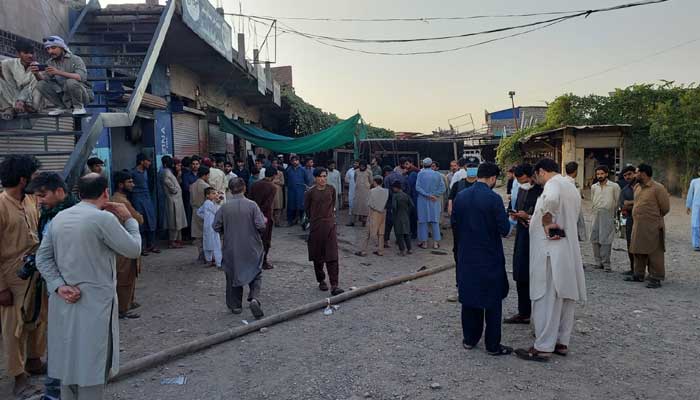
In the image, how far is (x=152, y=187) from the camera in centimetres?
952

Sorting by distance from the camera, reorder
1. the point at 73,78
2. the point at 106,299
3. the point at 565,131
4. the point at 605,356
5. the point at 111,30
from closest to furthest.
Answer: the point at 106,299
the point at 605,356
the point at 73,78
the point at 111,30
the point at 565,131

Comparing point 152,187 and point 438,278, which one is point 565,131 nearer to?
point 438,278

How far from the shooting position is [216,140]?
48.8ft

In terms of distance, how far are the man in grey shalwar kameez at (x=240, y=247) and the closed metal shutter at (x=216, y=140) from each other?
9321mm

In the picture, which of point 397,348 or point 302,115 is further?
point 302,115

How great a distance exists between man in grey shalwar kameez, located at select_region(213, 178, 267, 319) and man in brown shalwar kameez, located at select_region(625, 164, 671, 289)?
5255mm

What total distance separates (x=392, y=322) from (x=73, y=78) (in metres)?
5.03

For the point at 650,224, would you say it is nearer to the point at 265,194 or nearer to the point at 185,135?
the point at 265,194

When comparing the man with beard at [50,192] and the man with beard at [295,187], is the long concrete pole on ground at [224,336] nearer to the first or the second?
the man with beard at [50,192]

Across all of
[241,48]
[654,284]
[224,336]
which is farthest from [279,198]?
[654,284]

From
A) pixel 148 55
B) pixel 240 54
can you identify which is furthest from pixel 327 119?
pixel 148 55

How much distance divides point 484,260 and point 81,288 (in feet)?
10.4

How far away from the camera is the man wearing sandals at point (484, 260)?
14.0 ft

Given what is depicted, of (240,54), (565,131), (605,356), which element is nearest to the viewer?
(605,356)
